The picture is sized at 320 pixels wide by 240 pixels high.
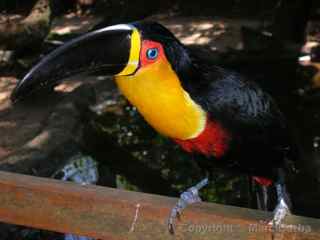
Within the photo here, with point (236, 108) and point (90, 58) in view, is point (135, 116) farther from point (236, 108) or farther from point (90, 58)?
point (90, 58)

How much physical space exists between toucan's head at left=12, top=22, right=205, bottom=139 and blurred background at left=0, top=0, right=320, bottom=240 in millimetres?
796

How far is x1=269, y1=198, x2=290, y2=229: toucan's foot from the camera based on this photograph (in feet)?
5.17

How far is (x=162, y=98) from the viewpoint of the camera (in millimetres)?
1743

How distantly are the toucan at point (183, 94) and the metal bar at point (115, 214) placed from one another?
0.05 m

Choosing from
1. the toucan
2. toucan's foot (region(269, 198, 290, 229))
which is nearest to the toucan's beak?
the toucan

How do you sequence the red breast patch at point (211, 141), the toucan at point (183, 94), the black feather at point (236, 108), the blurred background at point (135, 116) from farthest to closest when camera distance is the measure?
the blurred background at point (135, 116)
the red breast patch at point (211, 141)
the black feather at point (236, 108)
the toucan at point (183, 94)

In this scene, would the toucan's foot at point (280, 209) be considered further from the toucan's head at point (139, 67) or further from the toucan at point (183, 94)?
the toucan's head at point (139, 67)

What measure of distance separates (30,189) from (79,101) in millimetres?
3641

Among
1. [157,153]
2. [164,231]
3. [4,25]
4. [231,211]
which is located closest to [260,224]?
[231,211]

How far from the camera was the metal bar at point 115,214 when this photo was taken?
1562 mm

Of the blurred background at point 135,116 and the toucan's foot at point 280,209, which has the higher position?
the toucan's foot at point 280,209

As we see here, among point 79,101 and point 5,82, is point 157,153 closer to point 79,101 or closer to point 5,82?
point 79,101

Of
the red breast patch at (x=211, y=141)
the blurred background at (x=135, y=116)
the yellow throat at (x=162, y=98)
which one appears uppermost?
the yellow throat at (x=162, y=98)

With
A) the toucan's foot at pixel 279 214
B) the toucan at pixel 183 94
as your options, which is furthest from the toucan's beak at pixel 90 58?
the toucan's foot at pixel 279 214
